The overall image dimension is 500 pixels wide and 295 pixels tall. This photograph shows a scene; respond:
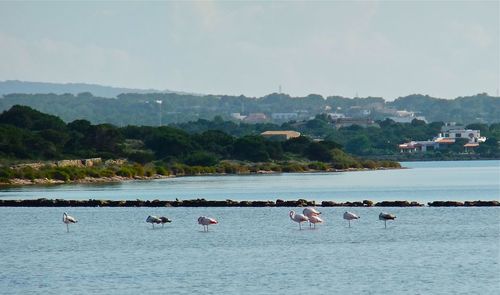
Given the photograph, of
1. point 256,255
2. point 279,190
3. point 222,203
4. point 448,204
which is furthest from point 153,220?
point 279,190

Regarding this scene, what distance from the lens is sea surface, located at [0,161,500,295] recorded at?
113 ft

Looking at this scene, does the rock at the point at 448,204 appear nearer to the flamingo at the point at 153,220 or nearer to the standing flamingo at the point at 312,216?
the standing flamingo at the point at 312,216

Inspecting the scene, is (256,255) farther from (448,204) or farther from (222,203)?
(222,203)

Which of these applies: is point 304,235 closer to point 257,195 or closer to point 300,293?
point 300,293

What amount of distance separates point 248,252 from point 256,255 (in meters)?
1.06

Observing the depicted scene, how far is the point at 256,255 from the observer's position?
136ft

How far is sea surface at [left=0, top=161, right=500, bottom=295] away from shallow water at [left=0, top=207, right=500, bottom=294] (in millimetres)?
35

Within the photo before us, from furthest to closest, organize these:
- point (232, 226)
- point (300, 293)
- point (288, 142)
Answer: point (288, 142) < point (232, 226) < point (300, 293)

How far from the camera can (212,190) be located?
86.1 meters

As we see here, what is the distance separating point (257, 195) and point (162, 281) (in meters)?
43.2

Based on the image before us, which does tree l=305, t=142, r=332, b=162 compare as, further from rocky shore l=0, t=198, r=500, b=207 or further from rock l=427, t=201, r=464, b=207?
rock l=427, t=201, r=464, b=207

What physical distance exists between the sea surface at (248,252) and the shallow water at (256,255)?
0.12ft

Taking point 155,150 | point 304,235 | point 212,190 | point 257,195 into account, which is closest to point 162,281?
point 304,235

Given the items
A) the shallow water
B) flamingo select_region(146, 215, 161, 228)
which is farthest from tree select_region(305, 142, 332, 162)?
flamingo select_region(146, 215, 161, 228)
